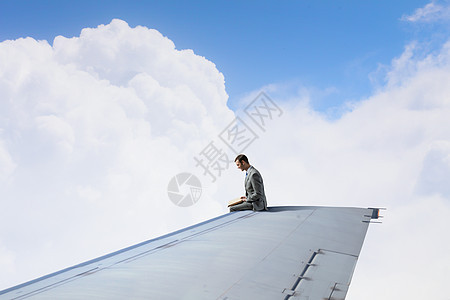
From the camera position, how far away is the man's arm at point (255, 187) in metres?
8.01

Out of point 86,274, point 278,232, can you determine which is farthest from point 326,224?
point 86,274

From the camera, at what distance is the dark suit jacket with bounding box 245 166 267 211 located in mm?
8039

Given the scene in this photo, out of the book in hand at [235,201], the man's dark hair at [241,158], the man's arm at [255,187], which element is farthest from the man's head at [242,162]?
the book in hand at [235,201]

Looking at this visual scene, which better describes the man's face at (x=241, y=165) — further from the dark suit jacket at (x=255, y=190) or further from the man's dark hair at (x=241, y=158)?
the dark suit jacket at (x=255, y=190)

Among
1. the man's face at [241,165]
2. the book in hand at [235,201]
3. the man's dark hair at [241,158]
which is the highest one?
the man's dark hair at [241,158]

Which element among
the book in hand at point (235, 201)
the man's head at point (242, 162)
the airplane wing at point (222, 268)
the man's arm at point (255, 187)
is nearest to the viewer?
the airplane wing at point (222, 268)

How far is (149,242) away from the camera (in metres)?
5.80

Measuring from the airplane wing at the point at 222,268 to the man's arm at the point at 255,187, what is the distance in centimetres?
151

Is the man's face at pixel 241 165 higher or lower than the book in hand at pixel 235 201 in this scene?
higher

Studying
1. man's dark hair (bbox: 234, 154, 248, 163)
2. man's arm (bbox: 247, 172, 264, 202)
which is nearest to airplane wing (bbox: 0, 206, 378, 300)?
man's arm (bbox: 247, 172, 264, 202)

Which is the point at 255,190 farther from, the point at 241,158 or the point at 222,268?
the point at 222,268

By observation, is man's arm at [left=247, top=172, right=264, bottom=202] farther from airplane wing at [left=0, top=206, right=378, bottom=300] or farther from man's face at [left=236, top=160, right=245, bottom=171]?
airplane wing at [left=0, top=206, right=378, bottom=300]

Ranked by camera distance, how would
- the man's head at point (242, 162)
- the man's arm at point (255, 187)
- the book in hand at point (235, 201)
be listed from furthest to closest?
the book in hand at point (235, 201), the man's head at point (242, 162), the man's arm at point (255, 187)

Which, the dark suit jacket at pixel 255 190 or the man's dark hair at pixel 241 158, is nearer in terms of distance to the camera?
the dark suit jacket at pixel 255 190
